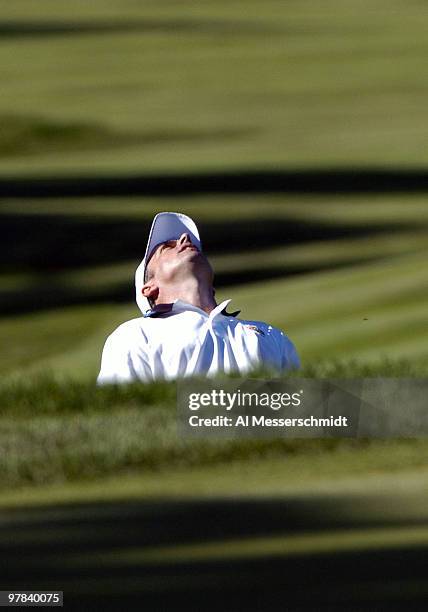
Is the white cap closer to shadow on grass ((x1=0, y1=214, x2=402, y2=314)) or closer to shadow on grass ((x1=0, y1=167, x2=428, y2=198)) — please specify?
shadow on grass ((x1=0, y1=214, x2=402, y2=314))

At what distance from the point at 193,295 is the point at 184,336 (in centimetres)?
14

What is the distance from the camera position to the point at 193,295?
188 inches

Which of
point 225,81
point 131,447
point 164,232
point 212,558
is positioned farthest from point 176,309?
point 225,81

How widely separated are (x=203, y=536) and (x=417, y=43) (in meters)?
43.0

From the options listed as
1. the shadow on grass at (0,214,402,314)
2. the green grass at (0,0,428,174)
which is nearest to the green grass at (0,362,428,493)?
the shadow on grass at (0,214,402,314)

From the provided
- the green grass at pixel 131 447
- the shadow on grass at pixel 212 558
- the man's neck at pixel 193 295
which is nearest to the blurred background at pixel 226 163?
the man's neck at pixel 193 295

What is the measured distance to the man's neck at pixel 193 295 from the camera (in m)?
4.77

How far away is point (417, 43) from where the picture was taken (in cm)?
4600

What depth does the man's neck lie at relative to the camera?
4.77m

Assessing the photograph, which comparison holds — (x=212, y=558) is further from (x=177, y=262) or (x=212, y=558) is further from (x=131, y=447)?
(x=177, y=262)

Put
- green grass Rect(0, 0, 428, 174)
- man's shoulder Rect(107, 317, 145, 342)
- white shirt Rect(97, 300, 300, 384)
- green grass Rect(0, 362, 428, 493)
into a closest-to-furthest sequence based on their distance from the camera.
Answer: green grass Rect(0, 362, 428, 493)
white shirt Rect(97, 300, 300, 384)
man's shoulder Rect(107, 317, 145, 342)
green grass Rect(0, 0, 428, 174)

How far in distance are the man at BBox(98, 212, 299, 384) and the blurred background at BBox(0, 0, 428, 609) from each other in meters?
0.12

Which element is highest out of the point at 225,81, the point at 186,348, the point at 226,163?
the point at 225,81

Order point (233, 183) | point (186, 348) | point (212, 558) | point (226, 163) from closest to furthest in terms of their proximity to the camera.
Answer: point (212, 558)
point (186, 348)
point (233, 183)
point (226, 163)
